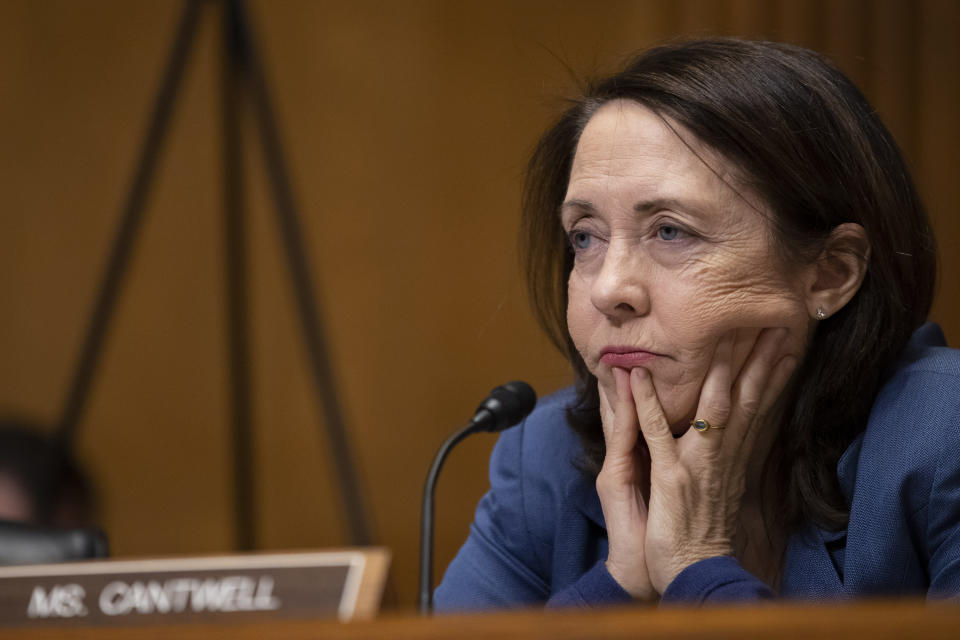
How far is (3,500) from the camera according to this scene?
95.0 inches

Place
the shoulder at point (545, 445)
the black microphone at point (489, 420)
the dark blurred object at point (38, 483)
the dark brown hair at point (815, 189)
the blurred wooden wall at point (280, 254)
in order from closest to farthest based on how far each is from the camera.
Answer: the black microphone at point (489, 420)
the dark brown hair at point (815, 189)
the shoulder at point (545, 445)
the dark blurred object at point (38, 483)
the blurred wooden wall at point (280, 254)

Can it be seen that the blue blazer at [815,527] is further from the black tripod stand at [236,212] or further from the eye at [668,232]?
the black tripod stand at [236,212]

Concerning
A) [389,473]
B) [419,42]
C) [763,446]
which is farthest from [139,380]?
[763,446]

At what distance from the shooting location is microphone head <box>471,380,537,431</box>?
1.29 m

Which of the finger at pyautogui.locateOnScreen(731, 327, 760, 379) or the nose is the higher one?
the nose

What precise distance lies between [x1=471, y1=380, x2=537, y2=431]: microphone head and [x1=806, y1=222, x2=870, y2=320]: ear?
393 millimetres

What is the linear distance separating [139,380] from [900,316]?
257 cm

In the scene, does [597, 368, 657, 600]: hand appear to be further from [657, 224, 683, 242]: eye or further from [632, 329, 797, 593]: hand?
[657, 224, 683, 242]: eye

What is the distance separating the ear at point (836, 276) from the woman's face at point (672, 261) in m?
0.03

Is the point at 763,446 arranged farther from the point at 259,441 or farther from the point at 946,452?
the point at 259,441

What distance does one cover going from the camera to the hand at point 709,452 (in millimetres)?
1358

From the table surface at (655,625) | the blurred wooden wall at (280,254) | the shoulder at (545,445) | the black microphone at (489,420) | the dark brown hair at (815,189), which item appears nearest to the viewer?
the table surface at (655,625)

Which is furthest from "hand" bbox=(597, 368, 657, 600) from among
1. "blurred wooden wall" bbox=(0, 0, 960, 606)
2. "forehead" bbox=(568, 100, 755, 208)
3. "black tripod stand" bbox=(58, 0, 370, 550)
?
"blurred wooden wall" bbox=(0, 0, 960, 606)

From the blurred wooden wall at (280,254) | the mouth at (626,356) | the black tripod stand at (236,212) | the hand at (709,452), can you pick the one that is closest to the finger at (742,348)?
the hand at (709,452)
